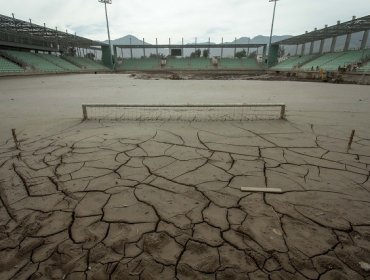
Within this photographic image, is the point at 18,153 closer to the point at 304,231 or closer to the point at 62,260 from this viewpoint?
the point at 62,260

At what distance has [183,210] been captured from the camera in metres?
2.41

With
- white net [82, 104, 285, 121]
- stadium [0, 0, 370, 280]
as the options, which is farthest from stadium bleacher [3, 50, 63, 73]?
Answer: stadium [0, 0, 370, 280]

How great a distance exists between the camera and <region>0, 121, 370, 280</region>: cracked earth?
1781 mm

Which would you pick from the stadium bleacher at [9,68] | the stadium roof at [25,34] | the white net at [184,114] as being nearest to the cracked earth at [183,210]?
the white net at [184,114]

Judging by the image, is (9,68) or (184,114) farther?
(9,68)

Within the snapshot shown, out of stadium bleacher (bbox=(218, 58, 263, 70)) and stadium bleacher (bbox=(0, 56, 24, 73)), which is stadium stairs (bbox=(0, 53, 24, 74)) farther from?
stadium bleacher (bbox=(218, 58, 263, 70))

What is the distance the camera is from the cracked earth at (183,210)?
5.84 feet

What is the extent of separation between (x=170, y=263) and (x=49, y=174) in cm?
232

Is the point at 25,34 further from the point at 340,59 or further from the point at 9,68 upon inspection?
the point at 340,59

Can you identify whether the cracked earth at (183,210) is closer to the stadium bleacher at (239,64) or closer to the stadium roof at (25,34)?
the stadium roof at (25,34)

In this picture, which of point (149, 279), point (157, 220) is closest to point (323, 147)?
point (157, 220)

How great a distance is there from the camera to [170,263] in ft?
5.89

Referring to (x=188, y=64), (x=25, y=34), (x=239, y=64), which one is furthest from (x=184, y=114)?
(x=239, y=64)

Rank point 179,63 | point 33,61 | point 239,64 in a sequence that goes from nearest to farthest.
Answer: point 33,61 < point 239,64 < point 179,63
